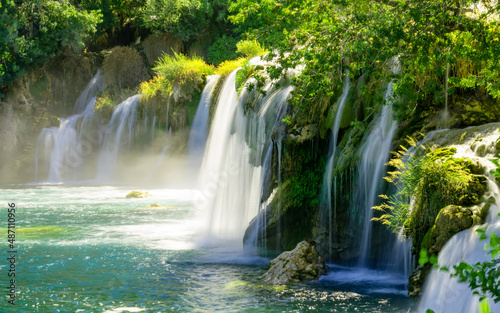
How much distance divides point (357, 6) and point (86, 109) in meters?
23.8

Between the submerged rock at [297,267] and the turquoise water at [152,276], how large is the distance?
0.66 feet

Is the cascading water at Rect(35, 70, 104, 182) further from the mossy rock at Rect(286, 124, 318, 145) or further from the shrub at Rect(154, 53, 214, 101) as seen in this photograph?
the mossy rock at Rect(286, 124, 318, 145)

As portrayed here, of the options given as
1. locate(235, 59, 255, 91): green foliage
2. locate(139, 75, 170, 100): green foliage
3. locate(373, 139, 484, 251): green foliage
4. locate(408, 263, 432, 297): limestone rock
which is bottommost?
locate(408, 263, 432, 297): limestone rock

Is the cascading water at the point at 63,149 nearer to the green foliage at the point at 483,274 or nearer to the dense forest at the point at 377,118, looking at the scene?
the dense forest at the point at 377,118

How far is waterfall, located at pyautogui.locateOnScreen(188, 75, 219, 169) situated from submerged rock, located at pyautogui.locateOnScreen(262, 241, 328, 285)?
12.5 meters

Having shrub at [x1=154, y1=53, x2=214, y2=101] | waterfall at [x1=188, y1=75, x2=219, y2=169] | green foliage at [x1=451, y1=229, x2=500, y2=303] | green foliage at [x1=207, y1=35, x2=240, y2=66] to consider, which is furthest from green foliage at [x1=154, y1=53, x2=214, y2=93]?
green foliage at [x1=451, y1=229, x2=500, y2=303]

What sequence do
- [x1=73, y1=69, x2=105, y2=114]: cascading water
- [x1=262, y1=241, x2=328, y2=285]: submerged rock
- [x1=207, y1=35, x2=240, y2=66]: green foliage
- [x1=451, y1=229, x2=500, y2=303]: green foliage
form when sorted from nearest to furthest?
[x1=451, y1=229, x2=500, y2=303]: green foliage
[x1=262, y1=241, x2=328, y2=285]: submerged rock
[x1=207, y1=35, x2=240, y2=66]: green foliage
[x1=73, y1=69, x2=105, y2=114]: cascading water

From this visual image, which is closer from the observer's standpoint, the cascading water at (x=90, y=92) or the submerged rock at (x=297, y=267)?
the submerged rock at (x=297, y=267)

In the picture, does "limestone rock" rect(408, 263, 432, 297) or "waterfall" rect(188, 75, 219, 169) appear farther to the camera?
"waterfall" rect(188, 75, 219, 169)

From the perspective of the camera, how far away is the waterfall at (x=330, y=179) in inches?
395

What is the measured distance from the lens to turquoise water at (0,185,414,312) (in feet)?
24.2

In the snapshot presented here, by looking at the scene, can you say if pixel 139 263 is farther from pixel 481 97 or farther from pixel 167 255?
pixel 481 97

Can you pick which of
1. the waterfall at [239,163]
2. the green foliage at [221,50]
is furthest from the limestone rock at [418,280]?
the green foliage at [221,50]

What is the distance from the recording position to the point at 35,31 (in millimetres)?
29031
